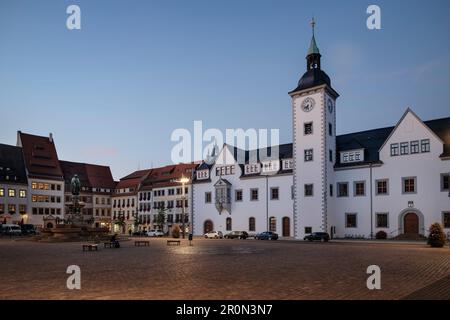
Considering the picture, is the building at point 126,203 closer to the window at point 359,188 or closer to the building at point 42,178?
the building at point 42,178

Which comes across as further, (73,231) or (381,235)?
(381,235)

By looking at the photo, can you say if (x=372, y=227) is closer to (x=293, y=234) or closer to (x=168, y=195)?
(x=293, y=234)

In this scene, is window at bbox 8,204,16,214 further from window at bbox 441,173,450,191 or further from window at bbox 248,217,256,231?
window at bbox 441,173,450,191

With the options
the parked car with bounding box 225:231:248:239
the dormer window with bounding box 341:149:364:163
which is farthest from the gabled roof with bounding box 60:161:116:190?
the dormer window with bounding box 341:149:364:163

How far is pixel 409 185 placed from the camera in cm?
4697

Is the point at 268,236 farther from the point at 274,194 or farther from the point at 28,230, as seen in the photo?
the point at 28,230

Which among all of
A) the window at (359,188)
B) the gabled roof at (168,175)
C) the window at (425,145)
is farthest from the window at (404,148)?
the gabled roof at (168,175)

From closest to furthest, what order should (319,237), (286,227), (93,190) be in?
(319,237) < (286,227) < (93,190)

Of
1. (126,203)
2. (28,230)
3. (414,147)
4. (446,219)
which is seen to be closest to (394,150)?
(414,147)

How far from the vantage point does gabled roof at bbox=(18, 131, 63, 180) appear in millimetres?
88125

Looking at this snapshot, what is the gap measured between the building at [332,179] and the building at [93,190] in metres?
42.8

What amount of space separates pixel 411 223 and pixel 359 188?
754 cm

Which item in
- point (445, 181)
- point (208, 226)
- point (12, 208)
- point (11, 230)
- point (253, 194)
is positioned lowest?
point (11, 230)
